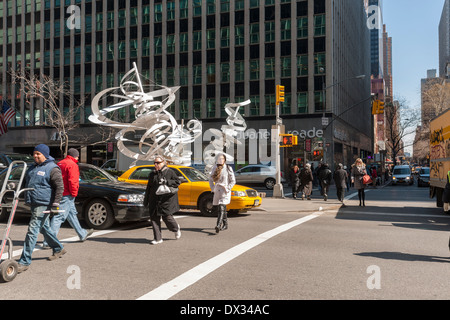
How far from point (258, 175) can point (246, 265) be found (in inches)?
885

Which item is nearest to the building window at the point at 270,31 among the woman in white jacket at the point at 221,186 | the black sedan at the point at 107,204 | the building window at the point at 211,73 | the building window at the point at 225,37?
the building window at the point at 225,37

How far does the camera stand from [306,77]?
41.0m

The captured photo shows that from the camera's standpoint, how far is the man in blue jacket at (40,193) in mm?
5672

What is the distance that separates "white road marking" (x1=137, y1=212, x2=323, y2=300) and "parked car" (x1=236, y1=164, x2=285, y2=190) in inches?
748

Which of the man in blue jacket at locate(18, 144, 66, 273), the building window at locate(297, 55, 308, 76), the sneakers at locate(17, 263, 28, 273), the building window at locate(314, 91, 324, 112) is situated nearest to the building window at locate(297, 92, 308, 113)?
the building window at locate(314, 91, 324, 112)

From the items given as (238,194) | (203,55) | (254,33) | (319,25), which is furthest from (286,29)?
(238,194)

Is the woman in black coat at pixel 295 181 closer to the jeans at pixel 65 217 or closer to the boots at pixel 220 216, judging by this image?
the boots at pixel 220 216

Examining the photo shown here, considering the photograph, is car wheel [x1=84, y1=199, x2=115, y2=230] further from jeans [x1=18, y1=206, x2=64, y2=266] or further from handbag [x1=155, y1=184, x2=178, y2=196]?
jeans [x1=18, y1=206, x2=64, y2=266]

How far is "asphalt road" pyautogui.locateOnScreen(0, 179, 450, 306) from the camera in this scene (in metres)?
4.77

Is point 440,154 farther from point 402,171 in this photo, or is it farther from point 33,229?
point 402,171

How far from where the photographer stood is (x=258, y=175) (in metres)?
28.5

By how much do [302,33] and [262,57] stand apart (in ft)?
15.3

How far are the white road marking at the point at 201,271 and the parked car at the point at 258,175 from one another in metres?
19.0
